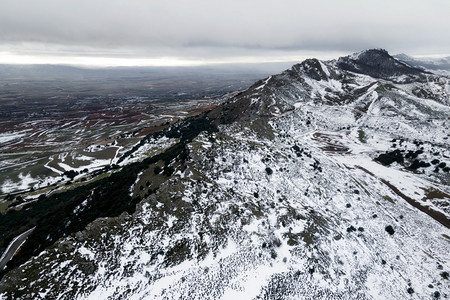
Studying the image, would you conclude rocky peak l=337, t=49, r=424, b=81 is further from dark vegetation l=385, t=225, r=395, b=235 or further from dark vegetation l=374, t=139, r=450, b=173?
dark vegetation l=385, t=225, r=395, b=235

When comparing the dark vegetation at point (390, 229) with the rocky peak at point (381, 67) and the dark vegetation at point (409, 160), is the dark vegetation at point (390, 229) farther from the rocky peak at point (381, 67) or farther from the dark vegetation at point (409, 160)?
the rocky peak at point (381, 67)

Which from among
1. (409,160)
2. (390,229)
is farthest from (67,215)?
(409,160)

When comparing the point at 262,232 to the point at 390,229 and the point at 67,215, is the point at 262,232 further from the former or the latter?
the point at 67,215

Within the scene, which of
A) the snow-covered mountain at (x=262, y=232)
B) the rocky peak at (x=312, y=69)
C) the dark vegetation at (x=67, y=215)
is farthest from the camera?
the rocky peak at (x=312, y=69)

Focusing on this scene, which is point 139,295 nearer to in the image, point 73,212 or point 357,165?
point 73,212

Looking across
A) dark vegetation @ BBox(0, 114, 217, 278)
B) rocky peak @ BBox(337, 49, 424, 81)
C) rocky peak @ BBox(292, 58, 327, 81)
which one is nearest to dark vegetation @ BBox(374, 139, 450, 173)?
dark vegetation @ BBox(0, 114, 217, 278)

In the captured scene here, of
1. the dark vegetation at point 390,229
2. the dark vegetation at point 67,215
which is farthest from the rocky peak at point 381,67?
the dark vegetation at point 67,215

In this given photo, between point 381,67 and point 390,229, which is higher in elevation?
point 381,67

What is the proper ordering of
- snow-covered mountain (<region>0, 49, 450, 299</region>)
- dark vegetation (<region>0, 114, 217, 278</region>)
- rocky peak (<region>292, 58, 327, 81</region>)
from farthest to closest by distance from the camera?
1. rocky peak (<region>292, 58, 327, 81</region>)
2. dark vegetation (<region>0, 114, 217, 278</region>)
3. snow-covered mountain (<region>0, 49, 450, 299</region>)

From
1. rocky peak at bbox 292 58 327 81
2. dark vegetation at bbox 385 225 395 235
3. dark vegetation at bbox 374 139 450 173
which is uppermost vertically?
rocky peak at bbox 292 58 327 81

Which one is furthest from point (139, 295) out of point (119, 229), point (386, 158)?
point (386, 158)
